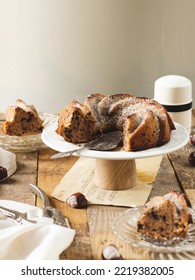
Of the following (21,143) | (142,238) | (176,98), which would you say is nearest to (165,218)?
(142,238)

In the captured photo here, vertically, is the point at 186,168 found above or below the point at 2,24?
below

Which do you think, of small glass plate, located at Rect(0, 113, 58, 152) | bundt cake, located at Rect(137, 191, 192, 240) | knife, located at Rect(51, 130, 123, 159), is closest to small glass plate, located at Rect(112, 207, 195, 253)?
bundt cake, located at Rect(137, 191, 192, 240)

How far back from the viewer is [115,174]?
1.75 metres

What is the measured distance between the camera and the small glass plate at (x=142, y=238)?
4.49ft

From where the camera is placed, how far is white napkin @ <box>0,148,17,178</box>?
73.6 inches

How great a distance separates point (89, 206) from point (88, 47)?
1346 millimetres

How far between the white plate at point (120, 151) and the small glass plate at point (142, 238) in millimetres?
162

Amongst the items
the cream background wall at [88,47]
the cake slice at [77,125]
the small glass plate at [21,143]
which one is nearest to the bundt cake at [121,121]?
the cake slice at [77,125]

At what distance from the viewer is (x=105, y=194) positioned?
5.63 ft

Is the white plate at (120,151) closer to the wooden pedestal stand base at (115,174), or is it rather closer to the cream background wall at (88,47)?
the wooden pedestal stand base at (115,174)

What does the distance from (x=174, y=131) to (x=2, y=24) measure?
4.26 ft
